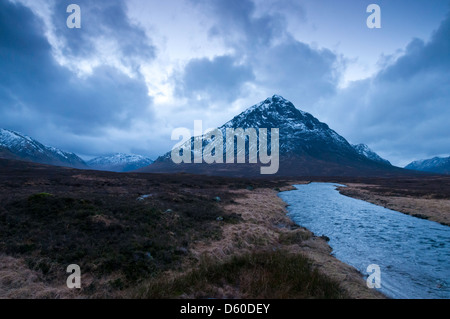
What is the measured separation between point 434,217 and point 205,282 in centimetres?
2995

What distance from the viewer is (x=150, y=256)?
9.78 m

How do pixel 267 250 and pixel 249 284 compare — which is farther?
pixel 267 250

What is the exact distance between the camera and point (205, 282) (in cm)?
663

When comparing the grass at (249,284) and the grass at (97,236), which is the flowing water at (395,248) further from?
the grass at (97,236)

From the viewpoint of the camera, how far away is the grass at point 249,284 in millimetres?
5859

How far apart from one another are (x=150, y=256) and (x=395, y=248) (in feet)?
52.9

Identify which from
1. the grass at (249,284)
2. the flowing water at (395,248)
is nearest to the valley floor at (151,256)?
the grass at (249,284)

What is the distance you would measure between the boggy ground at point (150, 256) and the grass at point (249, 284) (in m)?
0.03

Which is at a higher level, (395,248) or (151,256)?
(151,256)

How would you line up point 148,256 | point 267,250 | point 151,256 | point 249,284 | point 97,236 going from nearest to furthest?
point 249,284 < point 148,256 < point 151,256 < point 267,250 < point 97,236

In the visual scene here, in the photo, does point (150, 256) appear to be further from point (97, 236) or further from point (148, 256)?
point (97, 236)

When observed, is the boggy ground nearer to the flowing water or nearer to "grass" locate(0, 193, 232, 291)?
"grass" locate(0, 193, 232, 291)

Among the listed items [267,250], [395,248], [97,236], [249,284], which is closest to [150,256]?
[97,236]
